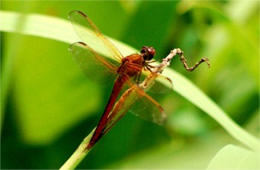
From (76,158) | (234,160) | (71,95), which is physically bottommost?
(71,95)

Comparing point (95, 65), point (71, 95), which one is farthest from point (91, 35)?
point (71, 95)

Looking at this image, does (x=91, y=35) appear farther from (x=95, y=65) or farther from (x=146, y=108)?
(x=146, y=108)

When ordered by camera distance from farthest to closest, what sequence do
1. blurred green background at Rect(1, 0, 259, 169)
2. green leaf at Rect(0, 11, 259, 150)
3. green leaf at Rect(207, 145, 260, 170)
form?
1. blurred green background at Rect(1, 0, 259, 169)
2. green leaf at Rect(0, 11, 259, 150)
3. green leaf at Rect(207, 145, 260, 170)

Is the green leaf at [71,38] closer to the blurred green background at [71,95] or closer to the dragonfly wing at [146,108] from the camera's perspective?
the dragonfly wing at [146,108]

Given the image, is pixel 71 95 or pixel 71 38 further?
pixel 71 95

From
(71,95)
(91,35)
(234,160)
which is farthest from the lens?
(71,95)

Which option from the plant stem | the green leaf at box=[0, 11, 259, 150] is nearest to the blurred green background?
the green leaf at box=[0, 11, 259, 150]

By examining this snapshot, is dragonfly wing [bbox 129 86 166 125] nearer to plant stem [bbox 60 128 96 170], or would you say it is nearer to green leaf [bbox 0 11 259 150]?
green leaf [bbox 0 11 259 150]

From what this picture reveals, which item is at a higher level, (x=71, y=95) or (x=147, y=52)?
(x=147, y=52)
